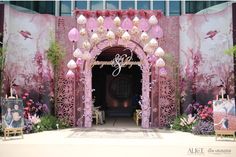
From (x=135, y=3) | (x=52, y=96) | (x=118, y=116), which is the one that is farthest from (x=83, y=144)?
(x=135, y=3)

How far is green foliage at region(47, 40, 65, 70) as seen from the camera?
11688mm

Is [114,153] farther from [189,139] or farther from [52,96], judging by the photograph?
[52,96]

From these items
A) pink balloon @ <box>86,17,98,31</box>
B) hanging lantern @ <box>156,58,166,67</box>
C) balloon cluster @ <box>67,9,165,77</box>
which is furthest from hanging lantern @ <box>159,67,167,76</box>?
pink balloon @ <box>86,17,98,31</box>

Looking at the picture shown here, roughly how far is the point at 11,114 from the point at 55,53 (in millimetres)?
2987

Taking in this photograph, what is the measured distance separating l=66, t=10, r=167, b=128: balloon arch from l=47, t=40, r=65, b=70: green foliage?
1.58ft

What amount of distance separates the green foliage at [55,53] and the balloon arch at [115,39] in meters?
0.48

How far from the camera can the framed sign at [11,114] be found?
30.7 ft

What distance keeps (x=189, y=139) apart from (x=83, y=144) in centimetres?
292

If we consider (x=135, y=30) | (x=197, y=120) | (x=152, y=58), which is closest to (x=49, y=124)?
(x=152, y=58)

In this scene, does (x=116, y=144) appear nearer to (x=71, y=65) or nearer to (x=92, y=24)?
(x=71, y=65)

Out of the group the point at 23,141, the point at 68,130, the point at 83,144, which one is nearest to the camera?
the point at 83,144

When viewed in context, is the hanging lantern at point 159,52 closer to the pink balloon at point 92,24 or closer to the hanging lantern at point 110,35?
the hanging lantern at point 110,35

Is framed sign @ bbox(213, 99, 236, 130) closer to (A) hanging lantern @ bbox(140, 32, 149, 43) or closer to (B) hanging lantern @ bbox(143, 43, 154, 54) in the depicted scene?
(B) hanging lantern @ bbox(143, 43, 154, 54)

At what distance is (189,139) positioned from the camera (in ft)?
30.6
